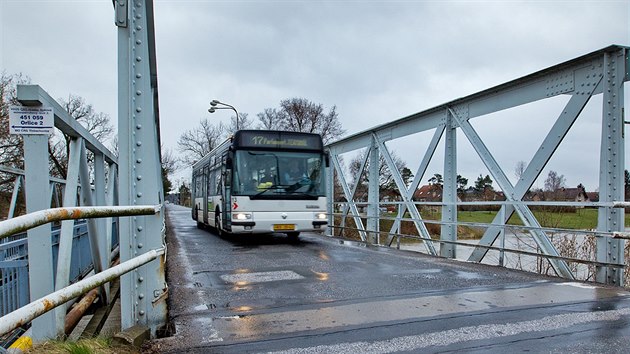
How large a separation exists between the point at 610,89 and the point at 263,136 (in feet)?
24.6

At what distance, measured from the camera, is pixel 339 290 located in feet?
18.9

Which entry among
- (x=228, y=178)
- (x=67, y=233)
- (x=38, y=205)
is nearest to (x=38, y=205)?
(x=38, y=205)

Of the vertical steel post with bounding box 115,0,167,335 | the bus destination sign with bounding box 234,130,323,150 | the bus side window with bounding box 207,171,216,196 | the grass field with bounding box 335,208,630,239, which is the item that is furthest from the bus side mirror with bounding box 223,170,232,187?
the vertical steel post with bounding box 115,0,167,335

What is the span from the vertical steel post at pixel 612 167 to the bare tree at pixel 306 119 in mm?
41185

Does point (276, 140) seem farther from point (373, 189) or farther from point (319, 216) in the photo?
point (373, 189)

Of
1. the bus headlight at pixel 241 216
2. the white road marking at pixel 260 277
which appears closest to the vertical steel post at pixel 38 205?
the white road marking at pixel 260 277

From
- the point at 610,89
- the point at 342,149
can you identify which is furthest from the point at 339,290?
the point at 342,149

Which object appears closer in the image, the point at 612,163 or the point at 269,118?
the point at 612,163

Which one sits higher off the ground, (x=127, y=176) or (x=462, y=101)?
(x=462, y=101)

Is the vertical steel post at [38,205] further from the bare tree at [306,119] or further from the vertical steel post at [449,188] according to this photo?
the bare tree at [306,119]

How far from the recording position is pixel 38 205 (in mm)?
3025

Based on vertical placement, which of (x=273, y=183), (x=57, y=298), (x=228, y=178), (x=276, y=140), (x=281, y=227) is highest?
(x=276, y=140)

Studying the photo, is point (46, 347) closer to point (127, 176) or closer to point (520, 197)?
point (127, 176)

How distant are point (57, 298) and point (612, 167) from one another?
677 centimetres
